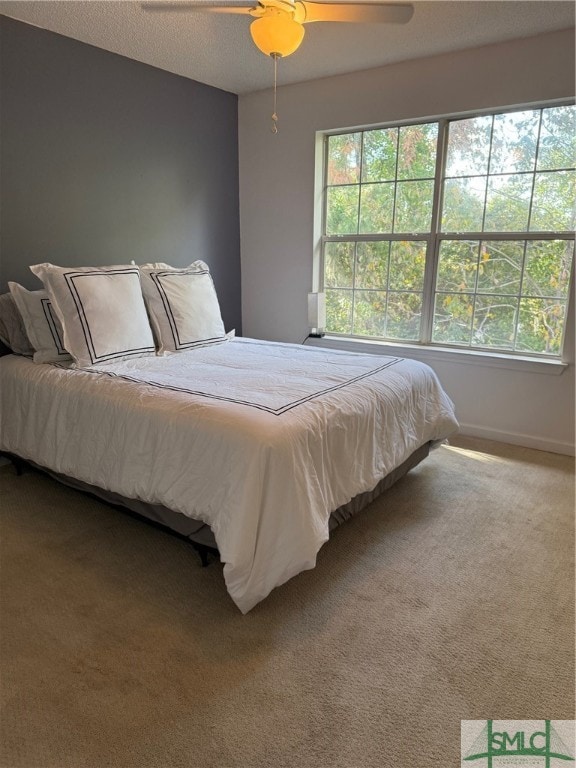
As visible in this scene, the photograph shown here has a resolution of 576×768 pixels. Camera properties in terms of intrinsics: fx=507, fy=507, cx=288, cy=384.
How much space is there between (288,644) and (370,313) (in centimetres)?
280

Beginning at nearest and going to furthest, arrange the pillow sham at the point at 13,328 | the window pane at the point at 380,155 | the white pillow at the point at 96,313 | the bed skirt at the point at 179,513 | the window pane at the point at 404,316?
the bed skirt at the point at 179,513
the white pillow at the point at 96,313
the pillow sham at the point at 13,328
the window pane at the point at 380,155
the window pane at the point at 404,316

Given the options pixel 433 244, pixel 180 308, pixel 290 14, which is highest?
pixel 290 14

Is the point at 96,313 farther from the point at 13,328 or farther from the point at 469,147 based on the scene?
the point at 469,147

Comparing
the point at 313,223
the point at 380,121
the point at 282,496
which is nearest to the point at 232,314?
the point at 313,223

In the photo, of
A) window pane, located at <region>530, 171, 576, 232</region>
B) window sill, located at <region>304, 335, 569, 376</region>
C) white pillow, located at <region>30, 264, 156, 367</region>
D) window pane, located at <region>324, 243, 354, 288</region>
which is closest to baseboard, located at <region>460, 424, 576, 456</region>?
window sill, located at <region>304, 335, 569, 376</region>

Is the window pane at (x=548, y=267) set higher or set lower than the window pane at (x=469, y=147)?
lower

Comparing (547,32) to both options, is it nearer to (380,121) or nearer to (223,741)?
(380,121)

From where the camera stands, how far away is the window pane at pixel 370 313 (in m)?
3.96

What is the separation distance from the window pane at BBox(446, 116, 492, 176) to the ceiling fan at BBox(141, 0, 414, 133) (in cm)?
152

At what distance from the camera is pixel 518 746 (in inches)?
54.4

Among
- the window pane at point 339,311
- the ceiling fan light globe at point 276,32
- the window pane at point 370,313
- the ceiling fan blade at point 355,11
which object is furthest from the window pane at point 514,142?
the ceiling fan light globe at point 276,32

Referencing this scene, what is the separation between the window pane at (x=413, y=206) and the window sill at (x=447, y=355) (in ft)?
2.83

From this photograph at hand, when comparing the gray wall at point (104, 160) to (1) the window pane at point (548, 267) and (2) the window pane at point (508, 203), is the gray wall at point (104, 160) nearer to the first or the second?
(2) the window pane at point (508, 203)

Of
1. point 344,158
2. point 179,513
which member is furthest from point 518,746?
point 344,158
